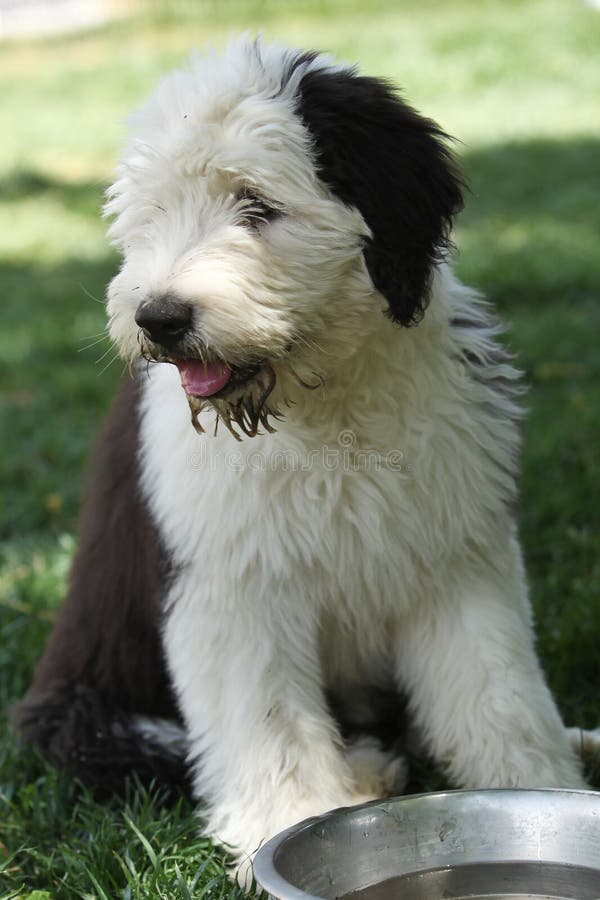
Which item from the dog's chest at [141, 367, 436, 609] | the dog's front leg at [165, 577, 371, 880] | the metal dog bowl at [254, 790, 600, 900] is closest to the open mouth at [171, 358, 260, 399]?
the dog's chest at [141, 367, 436, 609]

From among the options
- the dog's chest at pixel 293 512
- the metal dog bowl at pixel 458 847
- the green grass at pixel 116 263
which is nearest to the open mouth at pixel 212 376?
the dog's chest at pixel 293 512

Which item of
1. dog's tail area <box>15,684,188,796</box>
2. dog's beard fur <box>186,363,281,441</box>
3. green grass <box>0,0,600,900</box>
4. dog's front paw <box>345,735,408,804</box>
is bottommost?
green grass <box>0,0,600,900</box>

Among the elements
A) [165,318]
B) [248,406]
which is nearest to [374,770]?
[248,406]

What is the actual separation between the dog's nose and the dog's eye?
237 millimetres

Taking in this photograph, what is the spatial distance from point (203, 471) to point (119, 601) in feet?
1.82

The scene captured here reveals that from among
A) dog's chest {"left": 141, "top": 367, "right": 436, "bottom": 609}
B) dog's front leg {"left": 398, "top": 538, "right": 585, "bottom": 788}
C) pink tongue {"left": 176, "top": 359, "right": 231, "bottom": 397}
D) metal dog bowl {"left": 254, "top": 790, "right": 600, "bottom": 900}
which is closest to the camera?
metal dog bowl {"left": 254, "top": 790, "right": 600, "bottom": 900}

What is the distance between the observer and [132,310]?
2.32 meters

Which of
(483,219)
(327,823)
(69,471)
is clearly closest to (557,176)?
(483,219)

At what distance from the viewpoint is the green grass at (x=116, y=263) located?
275 centimetres

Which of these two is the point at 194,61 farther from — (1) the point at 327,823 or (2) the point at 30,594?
(2) the point at 30,594

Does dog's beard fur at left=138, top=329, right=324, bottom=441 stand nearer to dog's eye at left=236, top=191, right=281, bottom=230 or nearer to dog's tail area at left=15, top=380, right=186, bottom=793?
dog's eye at left=236, top=191, right=281, bottom=230

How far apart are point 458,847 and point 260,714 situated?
513 millimetres

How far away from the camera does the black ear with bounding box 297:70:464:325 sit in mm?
2348

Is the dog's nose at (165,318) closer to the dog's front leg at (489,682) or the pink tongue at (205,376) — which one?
the pink tongue at (205,376)
